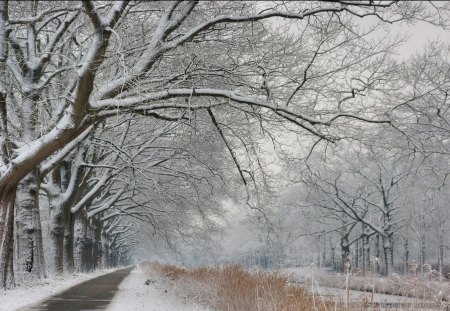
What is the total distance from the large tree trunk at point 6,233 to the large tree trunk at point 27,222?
2.37 meters

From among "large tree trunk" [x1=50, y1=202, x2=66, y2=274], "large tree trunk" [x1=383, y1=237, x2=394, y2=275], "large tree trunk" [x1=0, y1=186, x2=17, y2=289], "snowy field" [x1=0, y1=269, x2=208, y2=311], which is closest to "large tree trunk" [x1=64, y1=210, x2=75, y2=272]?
"large tree trunk" [x1=50, y1=202, x2=66, y2=274]

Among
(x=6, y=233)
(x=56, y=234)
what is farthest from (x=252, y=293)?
(x=56, y=234)

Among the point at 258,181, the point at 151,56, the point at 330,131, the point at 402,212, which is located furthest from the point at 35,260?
the point at 402,212

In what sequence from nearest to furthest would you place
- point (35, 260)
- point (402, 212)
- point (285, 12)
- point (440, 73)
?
1. point (285, 12)
2. point (35, 260)
3. point (440, 73)
4. point (402, 212)

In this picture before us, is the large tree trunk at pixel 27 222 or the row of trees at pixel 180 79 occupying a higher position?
the row of trees at pixel 180 79

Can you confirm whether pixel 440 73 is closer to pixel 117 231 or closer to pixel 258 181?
pixel 258 181

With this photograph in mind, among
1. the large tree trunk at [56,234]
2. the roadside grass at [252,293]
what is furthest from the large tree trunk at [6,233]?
the large tree trunk at [56,234]

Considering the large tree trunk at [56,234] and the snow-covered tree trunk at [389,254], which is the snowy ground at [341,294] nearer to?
the snow-covered tree trunk at [389,254]

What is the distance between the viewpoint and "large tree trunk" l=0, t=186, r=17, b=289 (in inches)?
424

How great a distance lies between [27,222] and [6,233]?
2.78 m

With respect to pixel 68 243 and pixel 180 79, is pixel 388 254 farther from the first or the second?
pixel 180 79

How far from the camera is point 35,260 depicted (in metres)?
14.5

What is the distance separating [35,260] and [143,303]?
6.10 meters

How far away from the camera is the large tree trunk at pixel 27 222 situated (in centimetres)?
1398
